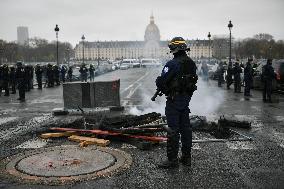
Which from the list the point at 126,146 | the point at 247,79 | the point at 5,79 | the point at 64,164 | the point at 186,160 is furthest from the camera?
the point at 5,79

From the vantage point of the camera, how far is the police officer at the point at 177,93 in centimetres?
640

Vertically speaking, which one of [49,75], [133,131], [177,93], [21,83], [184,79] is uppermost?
[184,79]

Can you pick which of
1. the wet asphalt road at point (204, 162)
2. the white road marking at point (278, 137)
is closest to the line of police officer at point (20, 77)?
the wet asphalt road at point (204, 162)

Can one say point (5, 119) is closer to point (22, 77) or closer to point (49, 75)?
point (22, 77)

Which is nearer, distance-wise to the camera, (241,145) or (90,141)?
(90,141)

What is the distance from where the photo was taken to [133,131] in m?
8.46

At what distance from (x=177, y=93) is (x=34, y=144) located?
354 cm

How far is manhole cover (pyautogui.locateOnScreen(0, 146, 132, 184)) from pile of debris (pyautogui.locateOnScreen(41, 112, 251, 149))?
0.63 m

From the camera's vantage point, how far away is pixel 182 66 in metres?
6.41

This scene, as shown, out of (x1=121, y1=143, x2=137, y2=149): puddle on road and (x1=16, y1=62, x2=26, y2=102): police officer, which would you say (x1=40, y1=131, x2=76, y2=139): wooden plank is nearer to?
(x1=121, y1=143, x2=137, y2=149): puddle on road

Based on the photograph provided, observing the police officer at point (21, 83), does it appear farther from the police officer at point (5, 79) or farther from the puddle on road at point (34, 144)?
the puddle on road at point (34, 144)

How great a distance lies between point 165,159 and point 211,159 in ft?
2.68

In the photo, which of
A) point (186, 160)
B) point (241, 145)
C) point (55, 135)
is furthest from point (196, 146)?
point (55, 135)

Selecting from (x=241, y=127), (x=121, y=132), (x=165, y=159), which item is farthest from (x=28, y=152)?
(x=241, y=127)
